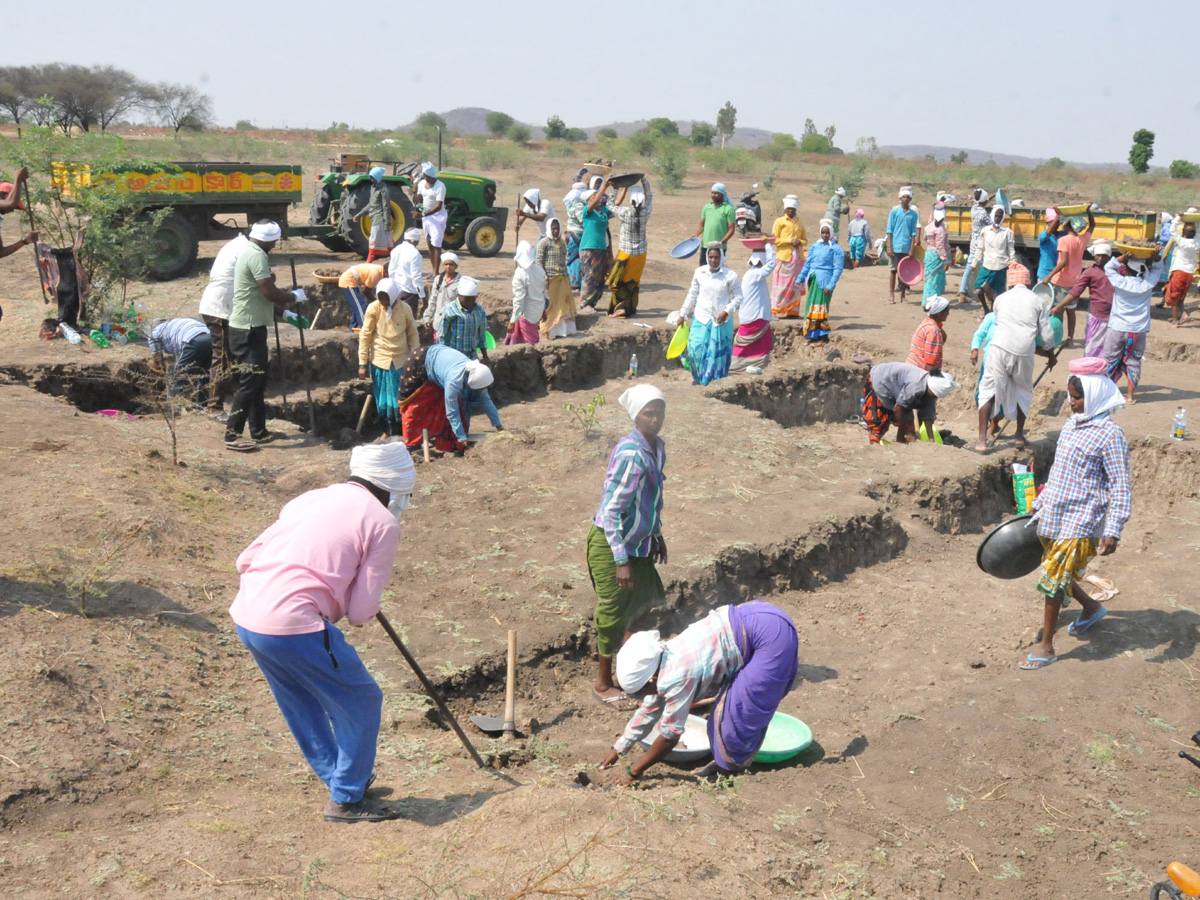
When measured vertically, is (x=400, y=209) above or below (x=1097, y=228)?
below

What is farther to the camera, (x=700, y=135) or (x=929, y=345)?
(x=700, y=135)

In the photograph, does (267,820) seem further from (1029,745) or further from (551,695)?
(1029,745)

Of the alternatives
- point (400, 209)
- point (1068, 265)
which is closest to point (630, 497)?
point (1068, 265)

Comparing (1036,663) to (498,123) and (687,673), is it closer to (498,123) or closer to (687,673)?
(687,673)

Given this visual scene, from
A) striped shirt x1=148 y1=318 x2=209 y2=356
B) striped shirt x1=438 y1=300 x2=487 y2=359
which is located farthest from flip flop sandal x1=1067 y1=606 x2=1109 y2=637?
striped shirt x1=148 y1=318 x2=209 y2=356

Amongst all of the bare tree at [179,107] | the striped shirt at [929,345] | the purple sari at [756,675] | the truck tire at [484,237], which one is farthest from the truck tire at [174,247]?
the bare tree at [179,107]

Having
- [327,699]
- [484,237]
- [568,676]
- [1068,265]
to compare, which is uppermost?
[1068,265]

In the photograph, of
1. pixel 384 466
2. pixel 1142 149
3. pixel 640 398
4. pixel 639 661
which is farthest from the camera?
pixel 1142 149

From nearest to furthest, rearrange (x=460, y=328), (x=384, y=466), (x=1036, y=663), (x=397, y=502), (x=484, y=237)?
(x=384, y=466)
(x=397, y=502)
(x=1036, y=663)
(x=460, y=328)
(x=484, y=237)

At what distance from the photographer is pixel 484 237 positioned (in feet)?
54.1

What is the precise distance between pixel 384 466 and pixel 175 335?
19.5ft

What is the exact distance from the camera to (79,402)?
9.29 m

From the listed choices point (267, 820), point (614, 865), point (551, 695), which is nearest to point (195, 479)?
point (551, 695)

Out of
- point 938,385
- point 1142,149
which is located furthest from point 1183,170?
point 938,385
